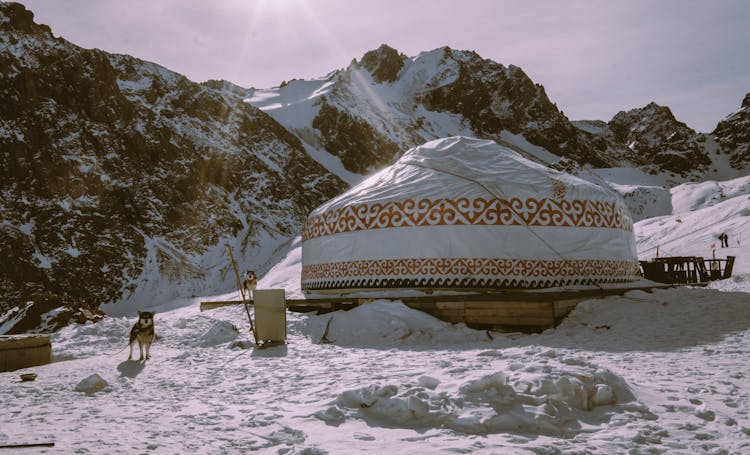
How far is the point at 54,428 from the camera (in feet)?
11.5

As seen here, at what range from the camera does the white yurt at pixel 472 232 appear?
928 cm

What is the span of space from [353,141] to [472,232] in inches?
3221

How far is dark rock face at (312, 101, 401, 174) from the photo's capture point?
86.8 meters

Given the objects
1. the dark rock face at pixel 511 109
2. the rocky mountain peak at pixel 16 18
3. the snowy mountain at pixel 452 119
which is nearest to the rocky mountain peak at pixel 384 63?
the snowy mountain at pixel 452 119

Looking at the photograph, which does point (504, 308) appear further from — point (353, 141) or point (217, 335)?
point (353, 141)

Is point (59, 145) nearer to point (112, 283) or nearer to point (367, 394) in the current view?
point (112, 283)

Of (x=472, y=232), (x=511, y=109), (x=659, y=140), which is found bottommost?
(x=472, y=232)

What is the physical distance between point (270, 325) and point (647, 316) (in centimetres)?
566

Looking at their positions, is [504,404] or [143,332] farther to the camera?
[143,332]

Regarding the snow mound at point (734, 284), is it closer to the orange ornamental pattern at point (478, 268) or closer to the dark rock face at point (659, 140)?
the orange ornamental pattern at point (478, 268)

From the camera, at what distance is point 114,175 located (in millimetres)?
55938

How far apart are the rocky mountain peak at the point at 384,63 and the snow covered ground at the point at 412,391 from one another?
134m

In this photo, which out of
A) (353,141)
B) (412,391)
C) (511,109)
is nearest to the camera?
(412,391)

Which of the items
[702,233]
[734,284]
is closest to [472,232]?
[734,284]
